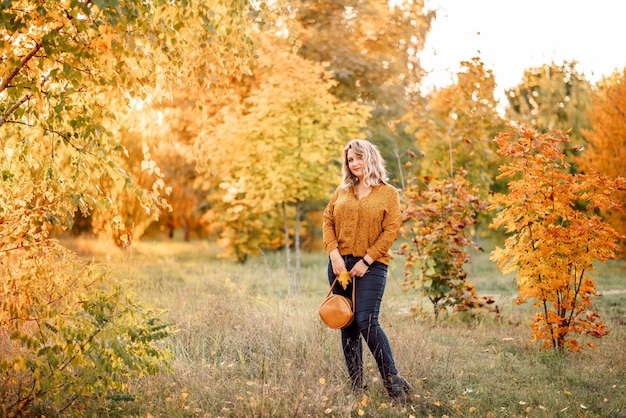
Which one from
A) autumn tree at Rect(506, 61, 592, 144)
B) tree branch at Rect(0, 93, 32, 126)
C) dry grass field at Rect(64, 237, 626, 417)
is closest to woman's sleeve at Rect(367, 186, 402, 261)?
dry grass field at Rect(64, 237, 626, 417)

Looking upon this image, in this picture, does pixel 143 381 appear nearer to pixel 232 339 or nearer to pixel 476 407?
pixel 232 339

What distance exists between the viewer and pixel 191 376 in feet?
15.0

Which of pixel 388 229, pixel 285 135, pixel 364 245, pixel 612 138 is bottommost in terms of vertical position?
pixel 364 245

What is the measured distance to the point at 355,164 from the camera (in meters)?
4.42

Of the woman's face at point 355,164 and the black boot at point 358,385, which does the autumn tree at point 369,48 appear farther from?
the black boot at point 358,385

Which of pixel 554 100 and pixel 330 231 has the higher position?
pixel 554 100

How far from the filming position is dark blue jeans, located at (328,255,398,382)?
420cm

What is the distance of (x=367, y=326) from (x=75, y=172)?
2.25m

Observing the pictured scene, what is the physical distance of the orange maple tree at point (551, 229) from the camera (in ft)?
18.3

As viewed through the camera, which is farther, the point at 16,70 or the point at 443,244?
the point at 443,244

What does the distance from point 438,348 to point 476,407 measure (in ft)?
4.55

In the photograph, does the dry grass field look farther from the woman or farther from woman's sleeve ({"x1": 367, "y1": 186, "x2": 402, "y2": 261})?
woman's sleeve ({"x1": 367, "y1": 186, "x2": 402, "y2": 261})

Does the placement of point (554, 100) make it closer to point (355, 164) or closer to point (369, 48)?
point (369, 48)

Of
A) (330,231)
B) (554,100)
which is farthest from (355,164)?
(554,100)
